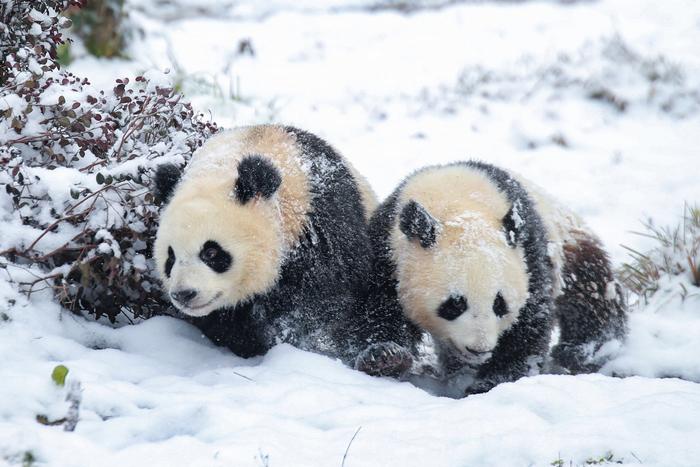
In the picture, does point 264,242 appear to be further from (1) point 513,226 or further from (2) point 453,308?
(1) point 513,226

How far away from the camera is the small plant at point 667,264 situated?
585 centimetres

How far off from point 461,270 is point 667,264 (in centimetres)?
256

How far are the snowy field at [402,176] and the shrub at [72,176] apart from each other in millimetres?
198

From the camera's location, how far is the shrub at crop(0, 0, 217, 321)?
391 centimetres

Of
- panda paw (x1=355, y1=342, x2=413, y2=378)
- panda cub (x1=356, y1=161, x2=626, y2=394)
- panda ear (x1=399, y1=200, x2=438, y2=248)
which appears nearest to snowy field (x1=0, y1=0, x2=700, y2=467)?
panda paw (x1=355, y1=342, x2=413, y2=378)

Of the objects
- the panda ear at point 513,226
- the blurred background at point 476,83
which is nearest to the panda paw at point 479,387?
the panda ear at point 513,226

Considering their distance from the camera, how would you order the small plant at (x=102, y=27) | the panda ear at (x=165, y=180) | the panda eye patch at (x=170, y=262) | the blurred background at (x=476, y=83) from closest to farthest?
the panda eye patch at (x=170, y=262)
the panda ear at (x=165, y=180)
the blurred background at (x=476, y=83)
the small plant at (x=102, y=27)

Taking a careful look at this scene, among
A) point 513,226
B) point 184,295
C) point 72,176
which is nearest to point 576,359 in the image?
point 513,226

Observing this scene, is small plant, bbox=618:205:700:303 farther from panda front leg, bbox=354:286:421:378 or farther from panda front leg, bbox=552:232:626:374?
panda front leg, bbox=354:286:421:378

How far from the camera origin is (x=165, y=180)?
415 cm

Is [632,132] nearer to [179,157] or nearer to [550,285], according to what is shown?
[550,285]

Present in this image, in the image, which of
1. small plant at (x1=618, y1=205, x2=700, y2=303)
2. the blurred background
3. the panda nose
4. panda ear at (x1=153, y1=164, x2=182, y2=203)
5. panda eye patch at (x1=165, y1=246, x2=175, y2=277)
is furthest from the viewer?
the blurred background

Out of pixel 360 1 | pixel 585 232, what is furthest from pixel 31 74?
pixel 360 1

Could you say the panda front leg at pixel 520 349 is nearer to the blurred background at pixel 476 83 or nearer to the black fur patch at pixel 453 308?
the black fur patch at pixel 453 308
